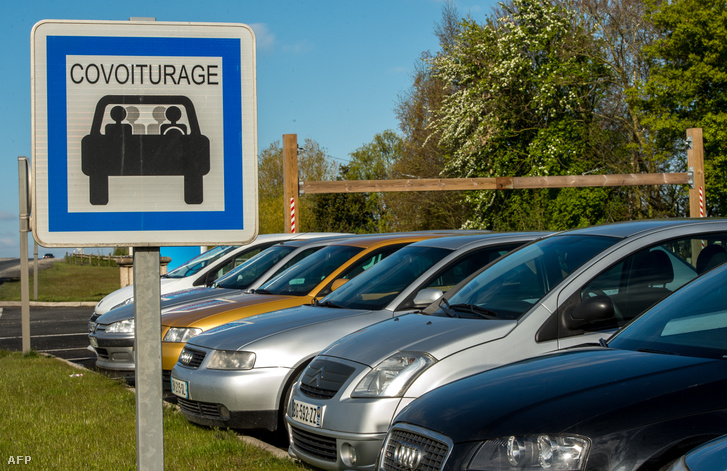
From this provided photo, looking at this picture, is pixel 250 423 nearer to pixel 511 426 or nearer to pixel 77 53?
pixel 511 426

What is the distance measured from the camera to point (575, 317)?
4508 millimetres

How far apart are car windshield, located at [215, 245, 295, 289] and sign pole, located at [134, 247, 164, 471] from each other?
7.74 m

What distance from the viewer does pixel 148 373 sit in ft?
7.84

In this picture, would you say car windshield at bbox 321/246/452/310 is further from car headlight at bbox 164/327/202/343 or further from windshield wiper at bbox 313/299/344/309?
car headlight at bbox 164/327/202/343

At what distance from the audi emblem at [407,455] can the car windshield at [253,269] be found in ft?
22.7

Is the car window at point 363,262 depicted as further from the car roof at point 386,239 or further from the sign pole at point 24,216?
the sign pole at point 24,216

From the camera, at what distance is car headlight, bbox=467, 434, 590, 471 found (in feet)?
8.87

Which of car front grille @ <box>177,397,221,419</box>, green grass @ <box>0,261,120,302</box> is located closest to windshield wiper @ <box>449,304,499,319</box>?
car front grille @ <box>177,397,221,419</box>

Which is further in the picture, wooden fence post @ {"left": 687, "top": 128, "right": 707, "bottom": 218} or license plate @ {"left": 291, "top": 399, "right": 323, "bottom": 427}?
wooden fence post @ {"left": 687, "top": 128, "right": 707, "bottom": 218}

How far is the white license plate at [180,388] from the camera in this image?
6711 mm

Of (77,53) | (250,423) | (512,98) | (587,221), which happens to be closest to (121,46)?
(77,53)

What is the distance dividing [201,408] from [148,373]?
14.3 feet

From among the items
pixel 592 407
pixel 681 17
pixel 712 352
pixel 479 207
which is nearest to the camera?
pixel 592 407

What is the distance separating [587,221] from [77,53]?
1074 inches
